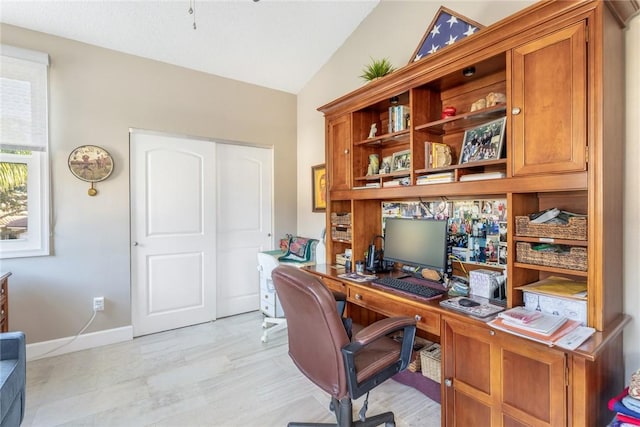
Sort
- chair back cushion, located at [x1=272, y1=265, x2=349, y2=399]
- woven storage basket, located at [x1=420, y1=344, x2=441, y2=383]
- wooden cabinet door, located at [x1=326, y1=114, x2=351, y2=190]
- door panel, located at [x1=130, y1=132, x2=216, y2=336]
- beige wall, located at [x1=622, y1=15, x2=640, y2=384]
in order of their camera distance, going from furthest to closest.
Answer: door panel, located at [x1=130, y1=132, x2=216, y2=336]
wooden cabinet door, located at [x1=326, y1=114, x2=351, y2=190]
woven storage basket, located at [x1=420, y1=344, x2=441, y2=383]
beige wall, located at [x1=622, y1=15, x2=640, y2=384]
chair back cushion, located at [x1=272, y1=265, x2=349, y2=399]

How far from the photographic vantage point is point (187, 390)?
2189mm

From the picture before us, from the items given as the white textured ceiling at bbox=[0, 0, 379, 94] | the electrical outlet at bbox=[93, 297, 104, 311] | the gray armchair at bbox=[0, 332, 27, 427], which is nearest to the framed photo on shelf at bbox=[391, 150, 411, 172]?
the white textured ceiling at bbox=[0, 0, 379, 94]

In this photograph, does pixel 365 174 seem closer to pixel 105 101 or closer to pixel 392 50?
pixel 392 50

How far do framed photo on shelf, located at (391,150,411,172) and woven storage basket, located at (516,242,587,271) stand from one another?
0.99m

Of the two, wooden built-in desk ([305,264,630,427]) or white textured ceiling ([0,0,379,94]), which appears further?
white textured ceiling ([0,0,379,94])

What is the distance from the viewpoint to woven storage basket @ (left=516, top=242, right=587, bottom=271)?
1.35m

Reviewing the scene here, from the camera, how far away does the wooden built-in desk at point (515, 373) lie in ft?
3.96

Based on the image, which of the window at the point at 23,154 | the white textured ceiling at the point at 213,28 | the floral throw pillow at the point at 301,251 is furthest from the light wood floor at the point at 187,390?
the white textured ceiling at the point at 213,28

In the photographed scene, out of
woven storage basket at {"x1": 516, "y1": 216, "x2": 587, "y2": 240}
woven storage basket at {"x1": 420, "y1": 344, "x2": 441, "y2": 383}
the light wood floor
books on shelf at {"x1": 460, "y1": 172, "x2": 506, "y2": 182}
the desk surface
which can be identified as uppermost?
books on shelf at {"x1": 460, "y1": 172, "x2": 506, "y2": 182}

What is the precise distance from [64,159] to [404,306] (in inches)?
119

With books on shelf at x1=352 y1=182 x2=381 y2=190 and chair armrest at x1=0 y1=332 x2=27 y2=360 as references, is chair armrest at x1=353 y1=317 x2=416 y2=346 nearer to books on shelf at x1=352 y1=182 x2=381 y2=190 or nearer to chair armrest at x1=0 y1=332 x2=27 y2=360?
books on shelf at x1=352 y1=182 x2=381 y2=190

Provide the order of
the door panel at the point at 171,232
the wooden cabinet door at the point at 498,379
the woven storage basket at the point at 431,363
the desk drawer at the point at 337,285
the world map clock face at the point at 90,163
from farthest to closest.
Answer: the door panel at the point at 171,232
the world map clock face at the point at 90,163
the desk drawer at the point at 337,285
the woven storage basket at the point at 431,363
the wooden cabinet door at the point at 498,379

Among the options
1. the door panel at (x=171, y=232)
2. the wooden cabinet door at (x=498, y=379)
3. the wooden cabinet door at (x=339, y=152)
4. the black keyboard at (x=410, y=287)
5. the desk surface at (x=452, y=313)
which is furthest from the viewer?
the door panel at (x=171, y=232)

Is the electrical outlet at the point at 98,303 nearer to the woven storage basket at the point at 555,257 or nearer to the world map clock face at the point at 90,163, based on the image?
the world map clock face at the point at 90,163
